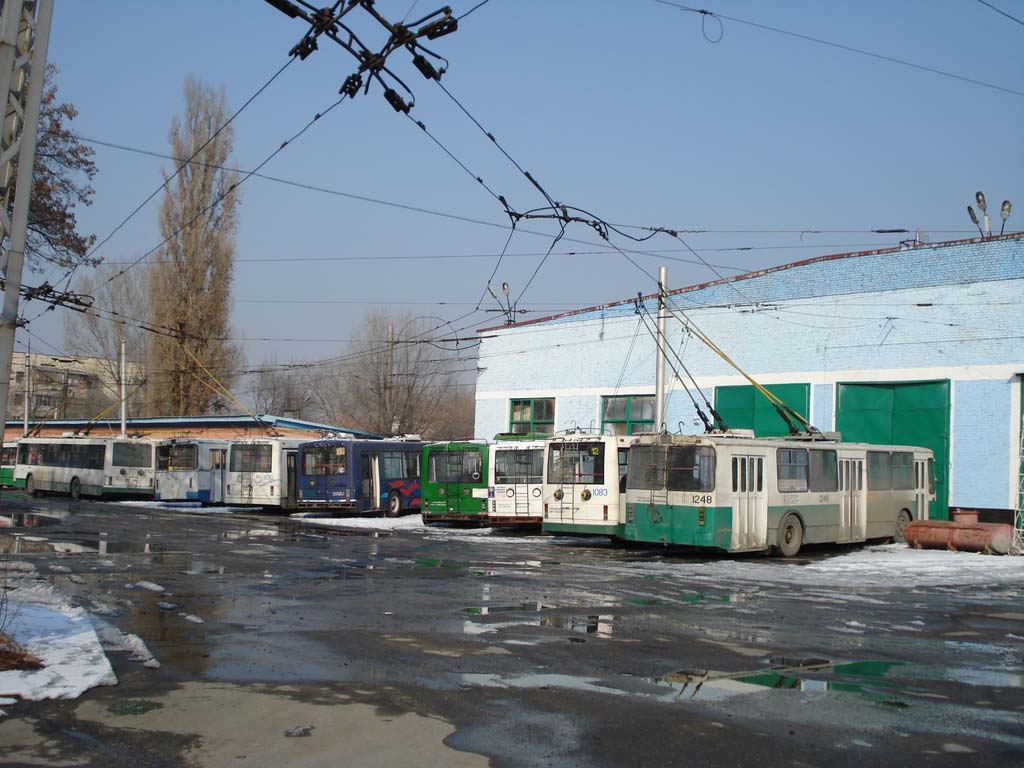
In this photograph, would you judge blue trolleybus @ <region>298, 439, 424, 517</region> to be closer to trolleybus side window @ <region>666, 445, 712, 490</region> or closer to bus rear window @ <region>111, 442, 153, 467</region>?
bus rear window @ <region>111, 442, 153, 467</region>

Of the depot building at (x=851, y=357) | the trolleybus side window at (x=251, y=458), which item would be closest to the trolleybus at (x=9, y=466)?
the trolleybus side window at (x=251, y=458)

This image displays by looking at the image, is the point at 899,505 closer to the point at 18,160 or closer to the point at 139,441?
the point at 18,160

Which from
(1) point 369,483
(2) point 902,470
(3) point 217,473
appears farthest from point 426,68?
(3) point 217,473

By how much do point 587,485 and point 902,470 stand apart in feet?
27.4

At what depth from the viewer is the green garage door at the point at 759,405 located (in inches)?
1260

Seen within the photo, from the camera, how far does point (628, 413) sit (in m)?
36.8

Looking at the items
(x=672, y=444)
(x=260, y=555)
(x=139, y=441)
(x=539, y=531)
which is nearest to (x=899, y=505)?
(x=672, y=444)

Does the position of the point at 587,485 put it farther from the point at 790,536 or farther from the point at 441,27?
the point at 441,27

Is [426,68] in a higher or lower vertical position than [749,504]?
higher

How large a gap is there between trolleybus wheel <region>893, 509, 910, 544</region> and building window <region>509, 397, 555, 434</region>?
16.3 m

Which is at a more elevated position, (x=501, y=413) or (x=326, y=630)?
(x=501, y=413)

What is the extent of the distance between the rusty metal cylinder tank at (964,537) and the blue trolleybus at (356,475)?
700 inches

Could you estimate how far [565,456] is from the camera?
81.7 ft

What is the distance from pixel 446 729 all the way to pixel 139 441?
127 feet
